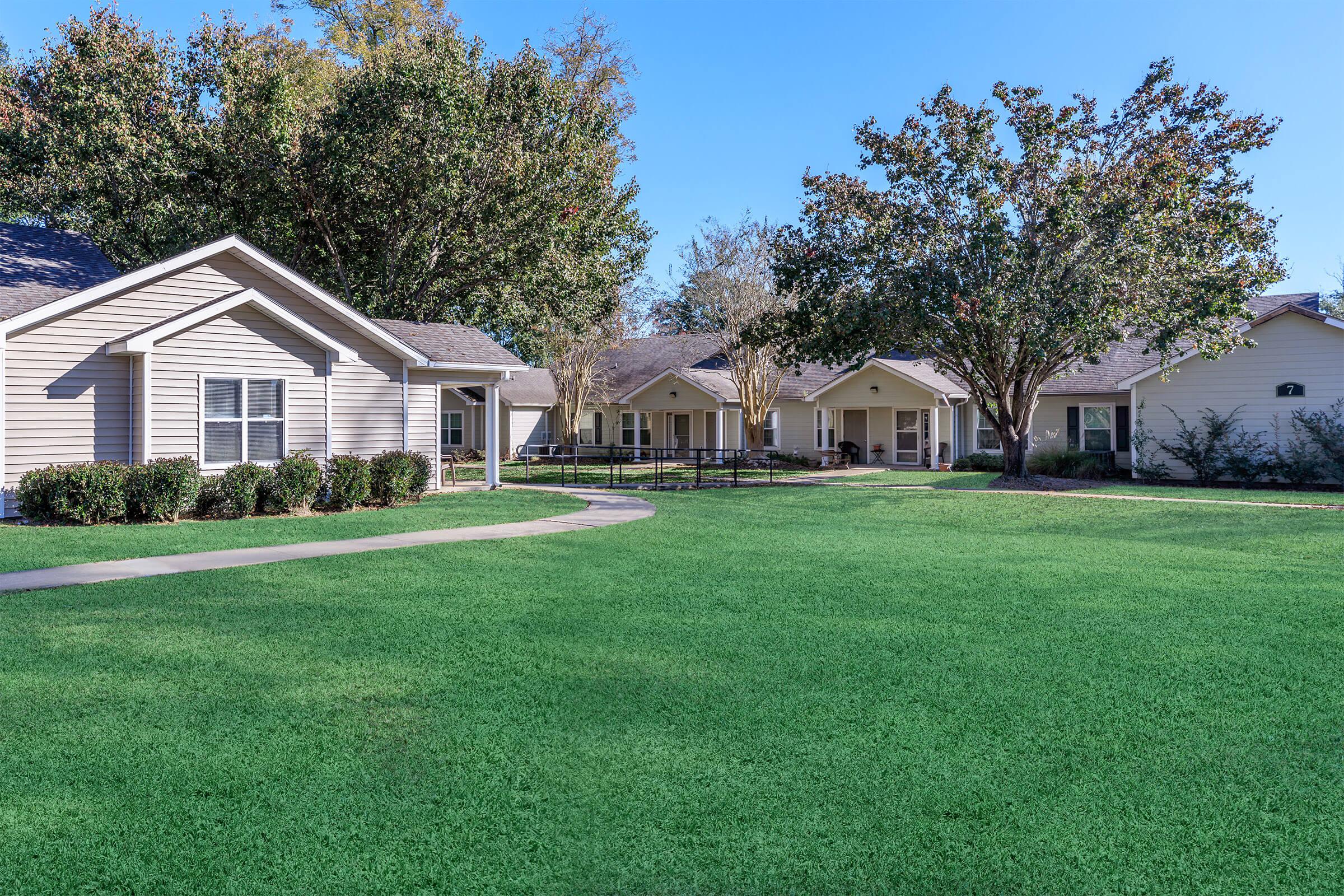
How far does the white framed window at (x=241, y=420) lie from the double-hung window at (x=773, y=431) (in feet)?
71.2

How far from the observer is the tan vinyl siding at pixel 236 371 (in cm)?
1468

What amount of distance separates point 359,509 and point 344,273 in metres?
11.6

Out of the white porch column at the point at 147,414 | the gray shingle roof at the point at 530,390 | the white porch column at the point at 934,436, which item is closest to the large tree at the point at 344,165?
the white porch column at the point at 147,414

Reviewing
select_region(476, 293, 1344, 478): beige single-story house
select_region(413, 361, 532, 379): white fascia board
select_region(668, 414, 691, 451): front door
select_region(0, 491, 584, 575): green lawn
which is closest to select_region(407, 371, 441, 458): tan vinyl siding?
select_region(413, 361, 532, 379): white fascia board

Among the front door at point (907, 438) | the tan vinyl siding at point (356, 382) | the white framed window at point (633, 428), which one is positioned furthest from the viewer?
the white framed window at point (633, 428)

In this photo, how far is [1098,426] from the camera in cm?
2727

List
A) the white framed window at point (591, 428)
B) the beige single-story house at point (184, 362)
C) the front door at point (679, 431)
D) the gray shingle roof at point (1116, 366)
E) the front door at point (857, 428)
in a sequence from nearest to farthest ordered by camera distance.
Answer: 1. the beige single-story house at point (184, 362)
2. the gray shingle roof at point (1116, 366)
3. the front door at point (857, 428)
4. the front door at point (679, 431)
5. the white framed window at point (591, 428)

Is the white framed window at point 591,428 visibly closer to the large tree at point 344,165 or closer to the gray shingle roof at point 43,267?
the large tree at point 344,165

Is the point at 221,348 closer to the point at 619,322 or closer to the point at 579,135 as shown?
the point at 579,135

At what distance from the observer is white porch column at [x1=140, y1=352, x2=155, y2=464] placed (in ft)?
47.2

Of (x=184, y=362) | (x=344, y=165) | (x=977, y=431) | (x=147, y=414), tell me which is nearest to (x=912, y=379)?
(x=977, y=431)

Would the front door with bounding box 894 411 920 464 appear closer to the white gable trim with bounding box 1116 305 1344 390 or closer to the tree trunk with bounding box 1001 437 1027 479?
Answer: the white gable trim with bounding box 1116 305 1344 390

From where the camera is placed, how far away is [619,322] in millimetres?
37219

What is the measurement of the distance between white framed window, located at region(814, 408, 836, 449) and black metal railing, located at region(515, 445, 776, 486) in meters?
2.55
